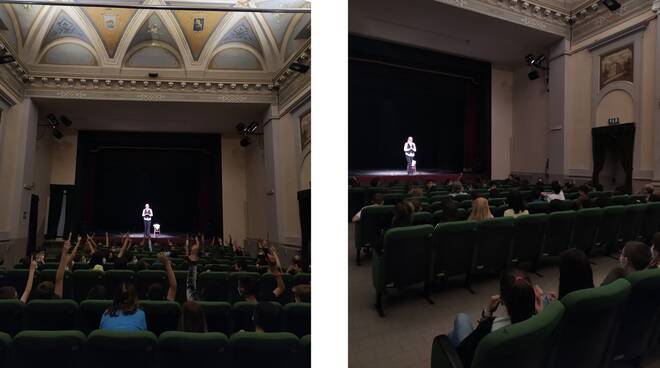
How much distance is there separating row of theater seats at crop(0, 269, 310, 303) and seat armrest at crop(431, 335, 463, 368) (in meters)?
0.77

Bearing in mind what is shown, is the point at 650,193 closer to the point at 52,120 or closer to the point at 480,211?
the point at 480,211

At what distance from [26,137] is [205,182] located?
0.72 m

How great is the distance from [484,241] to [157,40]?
1.52 meters

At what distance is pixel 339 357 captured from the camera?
1228 mm

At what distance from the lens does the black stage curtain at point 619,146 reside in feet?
5.11

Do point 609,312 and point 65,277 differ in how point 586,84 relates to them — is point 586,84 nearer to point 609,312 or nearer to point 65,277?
point 609,312

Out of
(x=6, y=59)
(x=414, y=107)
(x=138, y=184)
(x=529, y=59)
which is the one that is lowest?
(x=138, y=184)

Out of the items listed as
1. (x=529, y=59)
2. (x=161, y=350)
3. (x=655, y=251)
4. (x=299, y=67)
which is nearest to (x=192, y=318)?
(x=161, y=350)

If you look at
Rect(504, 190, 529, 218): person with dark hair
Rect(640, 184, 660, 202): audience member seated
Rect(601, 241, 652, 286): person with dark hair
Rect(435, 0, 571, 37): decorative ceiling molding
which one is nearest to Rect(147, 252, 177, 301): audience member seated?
Rect(504, 190, 529, 218): person with dark hair

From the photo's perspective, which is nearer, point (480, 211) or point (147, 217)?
point (480, 211)

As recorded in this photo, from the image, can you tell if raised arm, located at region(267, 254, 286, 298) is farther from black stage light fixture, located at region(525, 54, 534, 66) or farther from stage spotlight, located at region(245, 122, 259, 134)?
black stage light fixture, located at region(525, 54, 534, 66)

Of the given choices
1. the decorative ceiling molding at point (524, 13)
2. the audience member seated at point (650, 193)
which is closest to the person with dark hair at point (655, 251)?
the audience member seated at point (650, 193)

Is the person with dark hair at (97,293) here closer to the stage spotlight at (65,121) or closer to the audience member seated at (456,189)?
the stage spotlight at (65,121)

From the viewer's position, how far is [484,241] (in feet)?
4.30
